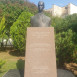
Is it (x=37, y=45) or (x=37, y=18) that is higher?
(x=37, y=18)

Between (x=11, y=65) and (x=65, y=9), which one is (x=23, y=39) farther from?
(x=65, y=9)

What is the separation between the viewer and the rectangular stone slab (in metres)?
4.02

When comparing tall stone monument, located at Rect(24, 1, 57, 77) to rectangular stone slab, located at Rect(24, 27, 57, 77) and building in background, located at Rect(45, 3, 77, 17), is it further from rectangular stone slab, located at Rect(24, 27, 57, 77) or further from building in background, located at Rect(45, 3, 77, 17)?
building in background, located at Rect(45, 3, 77, 17)

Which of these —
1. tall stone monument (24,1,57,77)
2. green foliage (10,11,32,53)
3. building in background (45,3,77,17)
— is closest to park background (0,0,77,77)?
green foliage (10,11,32,53)

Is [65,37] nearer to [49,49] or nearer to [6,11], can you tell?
[49,49]

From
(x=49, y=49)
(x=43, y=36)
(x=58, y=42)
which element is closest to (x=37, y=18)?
(x=43, y=36)

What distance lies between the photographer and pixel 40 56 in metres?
4.04

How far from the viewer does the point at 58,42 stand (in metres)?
6.71

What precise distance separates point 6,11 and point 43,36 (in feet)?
25.5

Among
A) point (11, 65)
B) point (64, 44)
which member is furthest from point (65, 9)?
point (11, 65)

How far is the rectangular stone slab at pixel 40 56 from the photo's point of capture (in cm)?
402

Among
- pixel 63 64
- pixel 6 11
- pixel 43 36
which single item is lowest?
pixel 63 64

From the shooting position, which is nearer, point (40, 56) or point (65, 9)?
point (40, 56)

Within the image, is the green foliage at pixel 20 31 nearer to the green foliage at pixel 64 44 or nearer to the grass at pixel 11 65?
the grass at pixel 11 65
